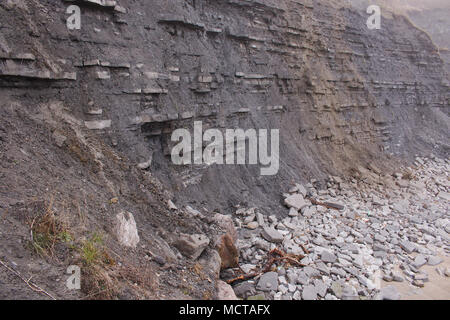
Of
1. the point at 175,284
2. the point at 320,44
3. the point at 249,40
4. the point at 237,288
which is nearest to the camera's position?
the point at 175,284

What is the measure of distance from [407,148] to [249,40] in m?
9.91

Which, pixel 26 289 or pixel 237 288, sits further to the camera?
pixel 237 288

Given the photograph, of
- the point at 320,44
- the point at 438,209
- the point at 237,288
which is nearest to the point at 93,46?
the point at 237,288

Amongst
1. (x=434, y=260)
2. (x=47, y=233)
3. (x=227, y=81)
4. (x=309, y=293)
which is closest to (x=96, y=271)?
(x=47, y=233)

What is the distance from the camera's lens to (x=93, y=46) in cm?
581

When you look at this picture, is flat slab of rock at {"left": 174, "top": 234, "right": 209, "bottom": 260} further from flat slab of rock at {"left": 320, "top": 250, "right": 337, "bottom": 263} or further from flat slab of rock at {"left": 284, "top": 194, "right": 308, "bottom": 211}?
flat slab of rock at {"left": 284, "top": 194, "right": 308, "bottom": 211}

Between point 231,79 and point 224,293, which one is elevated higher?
point 231,79

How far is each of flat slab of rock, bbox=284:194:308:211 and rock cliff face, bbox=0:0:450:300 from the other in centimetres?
32

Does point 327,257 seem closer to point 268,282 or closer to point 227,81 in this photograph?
point 268,282

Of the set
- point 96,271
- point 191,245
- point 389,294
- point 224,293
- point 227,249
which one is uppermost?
point 96,271

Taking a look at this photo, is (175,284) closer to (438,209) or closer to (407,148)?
(438,209)

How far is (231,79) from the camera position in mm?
8945

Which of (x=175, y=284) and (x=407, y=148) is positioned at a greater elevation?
(x=407, y=148)

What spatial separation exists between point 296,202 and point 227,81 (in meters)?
3.91
